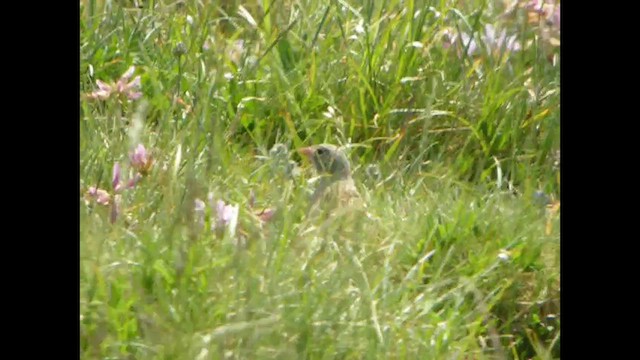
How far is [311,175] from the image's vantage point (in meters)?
4.90

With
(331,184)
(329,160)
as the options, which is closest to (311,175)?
(329,160)

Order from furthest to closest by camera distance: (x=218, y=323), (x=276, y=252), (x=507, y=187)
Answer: (x=507, y=187), (x=276, y=252), (x=218, y=323)

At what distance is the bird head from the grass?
0.06m

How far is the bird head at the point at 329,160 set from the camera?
15.6 ft

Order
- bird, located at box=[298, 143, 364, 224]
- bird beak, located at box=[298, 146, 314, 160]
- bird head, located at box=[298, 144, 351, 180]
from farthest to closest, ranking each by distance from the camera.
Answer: bird beak, located at box=[298, 146, 314, 160]
bird head, located at box=[298, 144, 351, 180]
bird, located at box=[298, 143, 364, 224]

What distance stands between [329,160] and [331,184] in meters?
0.18

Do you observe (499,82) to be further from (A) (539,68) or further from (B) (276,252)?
(B) (276,252)

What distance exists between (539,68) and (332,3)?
84 cm

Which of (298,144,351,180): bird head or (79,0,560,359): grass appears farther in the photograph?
(298,144,351,180): bird head

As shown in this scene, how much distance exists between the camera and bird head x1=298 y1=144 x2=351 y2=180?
187 inches

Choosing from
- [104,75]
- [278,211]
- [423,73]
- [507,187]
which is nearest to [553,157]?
[507,187]

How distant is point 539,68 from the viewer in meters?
5.41

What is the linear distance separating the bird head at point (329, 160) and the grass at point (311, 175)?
0.06 metres

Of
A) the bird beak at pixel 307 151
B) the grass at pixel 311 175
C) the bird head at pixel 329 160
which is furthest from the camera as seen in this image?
the bird beak at pixel 307 151
